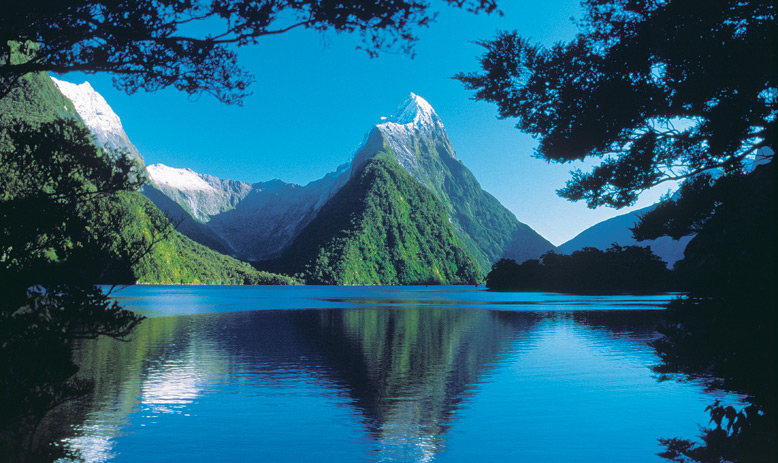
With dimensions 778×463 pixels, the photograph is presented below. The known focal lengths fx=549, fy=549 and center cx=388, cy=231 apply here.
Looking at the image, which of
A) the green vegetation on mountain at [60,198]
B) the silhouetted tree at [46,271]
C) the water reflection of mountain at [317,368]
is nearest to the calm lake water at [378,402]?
the water reflection of mountain at [317,368]

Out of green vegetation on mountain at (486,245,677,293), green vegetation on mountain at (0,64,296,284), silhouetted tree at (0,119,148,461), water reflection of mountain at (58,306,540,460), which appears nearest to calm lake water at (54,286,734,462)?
water reflection of mountain at (58,306,540,460)

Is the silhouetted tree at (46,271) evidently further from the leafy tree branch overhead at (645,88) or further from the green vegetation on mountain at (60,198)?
the leafy tree branch overhead at (645,88)

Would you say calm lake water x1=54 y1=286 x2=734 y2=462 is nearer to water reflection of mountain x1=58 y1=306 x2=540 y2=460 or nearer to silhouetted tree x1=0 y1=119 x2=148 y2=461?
water reflection of mountain x1=58 y1=306 x2=540 y2=460

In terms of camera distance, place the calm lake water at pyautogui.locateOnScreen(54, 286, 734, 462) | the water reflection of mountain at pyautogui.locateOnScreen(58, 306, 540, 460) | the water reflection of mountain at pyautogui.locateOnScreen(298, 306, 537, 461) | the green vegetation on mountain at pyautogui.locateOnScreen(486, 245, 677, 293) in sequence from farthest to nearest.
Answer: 1. the green vegetation on mountain at pyautogui.locateOnScreen(486, 245, 677, 293)
2. the water reflection of mountain at pyautogui.locateOnScreen(58, 306, 540, 460)
3. the water reflection of mountain at pyautogui.locateOnScreen(298, 306, 537, 461)
4. the calm lake water at pyautogui.locateOnScreen(54, 286, 734, 462)

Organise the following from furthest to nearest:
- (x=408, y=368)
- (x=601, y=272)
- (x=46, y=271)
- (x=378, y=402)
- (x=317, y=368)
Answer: (x=601, y=272) → (x=317, y=368) → (x=408, y=368) → (x=378, y=402) → (x=46, y=271)

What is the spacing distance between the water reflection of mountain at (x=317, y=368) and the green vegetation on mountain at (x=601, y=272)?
4289 inches

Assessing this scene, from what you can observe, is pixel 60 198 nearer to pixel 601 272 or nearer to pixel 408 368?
pixel 408 368

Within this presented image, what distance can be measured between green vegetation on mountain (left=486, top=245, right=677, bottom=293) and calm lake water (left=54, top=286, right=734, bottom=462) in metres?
114

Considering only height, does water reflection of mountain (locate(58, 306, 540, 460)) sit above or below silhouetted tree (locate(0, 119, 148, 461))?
below

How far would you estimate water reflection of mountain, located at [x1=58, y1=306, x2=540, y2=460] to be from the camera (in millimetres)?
14977

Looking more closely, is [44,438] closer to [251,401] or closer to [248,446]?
[248,446]

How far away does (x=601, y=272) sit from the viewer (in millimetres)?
150625

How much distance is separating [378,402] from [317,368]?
7742mm

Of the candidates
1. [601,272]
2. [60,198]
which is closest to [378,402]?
[60,198]
